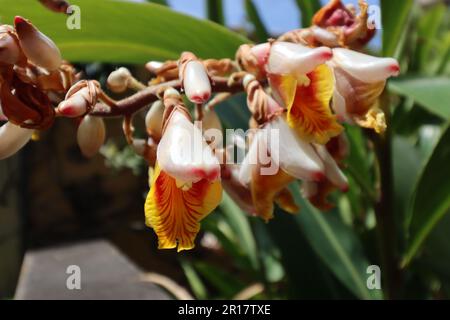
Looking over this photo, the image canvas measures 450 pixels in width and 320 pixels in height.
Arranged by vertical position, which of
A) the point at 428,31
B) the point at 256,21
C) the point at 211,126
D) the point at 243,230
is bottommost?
the point at 243,230

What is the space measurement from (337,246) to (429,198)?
0.20 m

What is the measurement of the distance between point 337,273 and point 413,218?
0.16m

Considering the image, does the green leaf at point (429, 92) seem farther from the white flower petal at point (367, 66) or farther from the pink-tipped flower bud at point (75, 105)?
the pink-tipped flower bud at point (75, 105)

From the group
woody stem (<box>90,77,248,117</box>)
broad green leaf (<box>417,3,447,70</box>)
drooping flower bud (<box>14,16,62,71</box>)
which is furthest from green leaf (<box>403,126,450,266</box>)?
broad green leaf (<box>417,3,447,70</box>)

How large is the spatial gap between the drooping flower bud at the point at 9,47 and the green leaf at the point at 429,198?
496 mm

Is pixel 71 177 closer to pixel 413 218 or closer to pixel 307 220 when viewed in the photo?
pixel 307 220

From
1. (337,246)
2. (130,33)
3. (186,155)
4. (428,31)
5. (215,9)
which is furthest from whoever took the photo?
(428,31)

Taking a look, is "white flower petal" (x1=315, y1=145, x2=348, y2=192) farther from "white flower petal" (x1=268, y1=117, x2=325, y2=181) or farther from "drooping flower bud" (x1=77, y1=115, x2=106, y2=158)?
"drooping flower bud" (x1=77, y1=115, x2=106, y2=158)

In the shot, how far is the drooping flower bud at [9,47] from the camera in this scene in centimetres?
35

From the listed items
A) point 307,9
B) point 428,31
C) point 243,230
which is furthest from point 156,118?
point 428,31

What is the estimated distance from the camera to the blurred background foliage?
626 mm

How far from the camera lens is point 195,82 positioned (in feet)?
1.25

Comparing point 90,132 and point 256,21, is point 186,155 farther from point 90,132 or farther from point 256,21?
point 256,21
